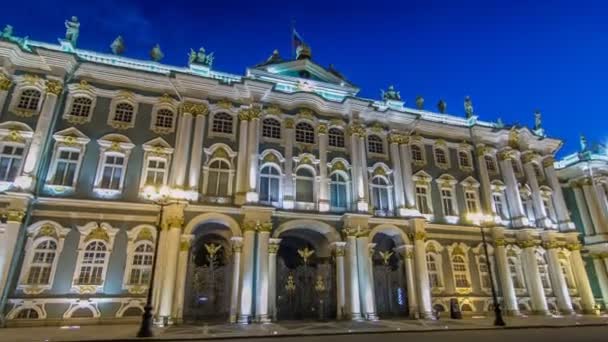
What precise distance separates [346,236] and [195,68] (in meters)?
13.7

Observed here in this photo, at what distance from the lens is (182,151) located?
65.6ft

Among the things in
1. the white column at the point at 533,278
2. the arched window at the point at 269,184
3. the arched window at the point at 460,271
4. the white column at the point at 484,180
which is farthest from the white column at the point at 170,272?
the white column at the point at 533,278

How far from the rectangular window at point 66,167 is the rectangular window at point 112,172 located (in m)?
1.36

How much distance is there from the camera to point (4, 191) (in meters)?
16.5

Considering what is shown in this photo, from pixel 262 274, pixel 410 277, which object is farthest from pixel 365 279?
pixel 262 274

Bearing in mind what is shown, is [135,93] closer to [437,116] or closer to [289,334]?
[289,334]

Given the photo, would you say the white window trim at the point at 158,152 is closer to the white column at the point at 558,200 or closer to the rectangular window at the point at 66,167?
the rectangular window at the point at 66,167

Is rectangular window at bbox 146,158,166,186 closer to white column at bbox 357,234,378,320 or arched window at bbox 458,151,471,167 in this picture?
white column at bbox 357,234,378,320

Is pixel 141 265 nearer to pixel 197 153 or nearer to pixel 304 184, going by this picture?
pixel 197 153

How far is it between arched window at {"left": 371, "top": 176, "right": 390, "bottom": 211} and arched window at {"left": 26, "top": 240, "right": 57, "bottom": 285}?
17.3 meters

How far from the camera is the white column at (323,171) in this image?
21036 mm

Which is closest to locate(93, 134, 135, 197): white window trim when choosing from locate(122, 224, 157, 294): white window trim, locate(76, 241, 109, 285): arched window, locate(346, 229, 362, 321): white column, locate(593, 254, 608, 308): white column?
locate(122, 224, 157, 294): white window trim

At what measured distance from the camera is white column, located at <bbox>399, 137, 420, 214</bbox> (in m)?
23.0

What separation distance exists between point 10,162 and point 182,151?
8038mm
